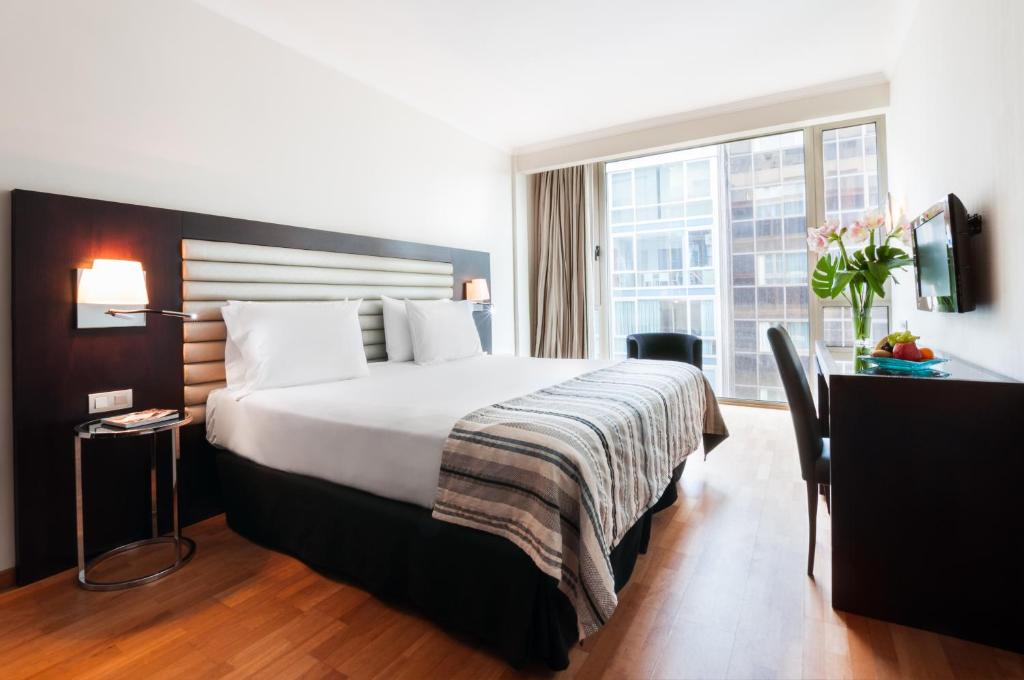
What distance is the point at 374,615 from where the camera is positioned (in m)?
1.83

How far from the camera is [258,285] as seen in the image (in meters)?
2.98

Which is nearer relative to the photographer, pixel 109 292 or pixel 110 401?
pixel 109 292

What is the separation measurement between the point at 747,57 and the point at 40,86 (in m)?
4.08

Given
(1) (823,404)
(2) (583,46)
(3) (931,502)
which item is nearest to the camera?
(3) (931,502)

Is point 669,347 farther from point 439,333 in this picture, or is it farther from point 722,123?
point 722,123

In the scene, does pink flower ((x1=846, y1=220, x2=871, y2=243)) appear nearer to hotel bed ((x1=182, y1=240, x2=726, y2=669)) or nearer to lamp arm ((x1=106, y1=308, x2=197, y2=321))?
hotel bed ((x1=182, y1=240, x2=726, y2=669))

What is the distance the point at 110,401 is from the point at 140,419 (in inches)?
13.5

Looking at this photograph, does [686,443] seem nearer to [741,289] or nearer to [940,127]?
[940,127]

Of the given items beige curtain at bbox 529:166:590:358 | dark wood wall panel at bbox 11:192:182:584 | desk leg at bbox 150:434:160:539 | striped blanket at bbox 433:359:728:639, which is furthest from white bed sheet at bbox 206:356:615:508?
beige curtain at bbox 529:166:590:358

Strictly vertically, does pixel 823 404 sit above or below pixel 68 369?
below

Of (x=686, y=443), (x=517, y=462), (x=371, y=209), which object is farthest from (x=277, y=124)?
(x=686, y=443)

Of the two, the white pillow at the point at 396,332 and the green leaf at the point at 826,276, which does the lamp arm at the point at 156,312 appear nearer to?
the white pillow at the point at 396,332

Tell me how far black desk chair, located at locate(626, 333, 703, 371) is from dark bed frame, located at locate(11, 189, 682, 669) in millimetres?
1383

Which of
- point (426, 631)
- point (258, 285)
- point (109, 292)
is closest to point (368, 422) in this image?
point (426, 631)
